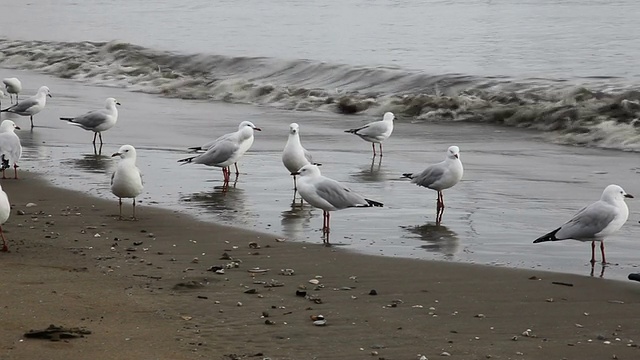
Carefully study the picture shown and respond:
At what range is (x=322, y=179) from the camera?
32.4 feet

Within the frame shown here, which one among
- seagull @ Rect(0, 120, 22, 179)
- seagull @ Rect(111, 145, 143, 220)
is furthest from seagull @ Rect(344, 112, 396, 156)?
seagull @ Rect(111, 145, 143, 220)

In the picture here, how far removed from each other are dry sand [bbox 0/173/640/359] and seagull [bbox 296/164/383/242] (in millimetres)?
766

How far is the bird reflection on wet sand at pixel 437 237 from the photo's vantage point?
28.8 feet

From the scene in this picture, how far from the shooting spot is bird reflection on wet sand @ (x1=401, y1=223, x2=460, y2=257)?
879cm

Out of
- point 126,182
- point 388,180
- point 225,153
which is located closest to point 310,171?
point 126,182

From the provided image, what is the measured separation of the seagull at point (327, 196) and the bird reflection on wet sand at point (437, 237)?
1.54ft

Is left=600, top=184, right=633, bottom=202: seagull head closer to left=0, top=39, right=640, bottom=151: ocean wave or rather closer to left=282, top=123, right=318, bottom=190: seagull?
left=282, top=123, right=318, bottom=190: seagull

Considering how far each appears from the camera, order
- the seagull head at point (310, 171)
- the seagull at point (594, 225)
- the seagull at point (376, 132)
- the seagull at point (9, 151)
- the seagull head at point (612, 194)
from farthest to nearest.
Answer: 1. the seagull at point (376, 132)
2. the seagull at point (9, 151)
3. the seagull head at point (310, 171)
4. the seagull head at point (612, 194)
5. the seagull at point (594, 225)

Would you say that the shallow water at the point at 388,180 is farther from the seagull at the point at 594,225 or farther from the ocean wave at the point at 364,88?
the ocean wave at the point at 364,88

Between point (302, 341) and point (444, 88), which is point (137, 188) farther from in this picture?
point (444, 88)

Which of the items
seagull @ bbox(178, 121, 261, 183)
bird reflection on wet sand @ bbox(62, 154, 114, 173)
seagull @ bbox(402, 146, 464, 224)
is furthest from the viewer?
bird reflection on wet sand @ bbox(62, 154, 114, 173)

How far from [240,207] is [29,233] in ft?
7.84

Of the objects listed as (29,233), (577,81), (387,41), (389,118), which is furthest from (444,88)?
(29,233)

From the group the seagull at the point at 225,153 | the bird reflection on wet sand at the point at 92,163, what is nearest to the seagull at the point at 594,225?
the seagull at the point at 225,153
